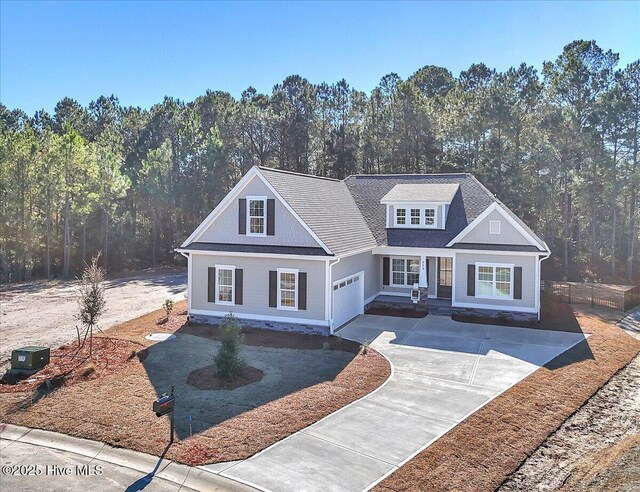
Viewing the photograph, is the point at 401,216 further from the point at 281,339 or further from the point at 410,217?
the point at 281,339

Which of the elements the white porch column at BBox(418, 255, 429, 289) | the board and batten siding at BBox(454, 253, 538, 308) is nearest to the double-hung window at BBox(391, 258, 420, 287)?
the white porch column at BBox(418, 255, 429, 289)

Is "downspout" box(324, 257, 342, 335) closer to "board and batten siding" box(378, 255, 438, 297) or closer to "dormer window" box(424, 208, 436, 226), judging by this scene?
"board and batten siding" box(378, 255, 438, 297)

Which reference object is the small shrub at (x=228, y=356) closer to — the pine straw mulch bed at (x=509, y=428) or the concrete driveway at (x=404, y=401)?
the concrete driveway at (x=404, y=401)

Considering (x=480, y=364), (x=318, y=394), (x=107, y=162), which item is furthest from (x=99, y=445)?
(x=107, y=162)

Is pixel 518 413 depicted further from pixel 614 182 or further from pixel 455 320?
pixel 614 182

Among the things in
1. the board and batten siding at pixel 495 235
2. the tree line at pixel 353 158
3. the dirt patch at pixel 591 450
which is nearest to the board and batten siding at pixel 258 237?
the board and batten siding at pixel 495 235
